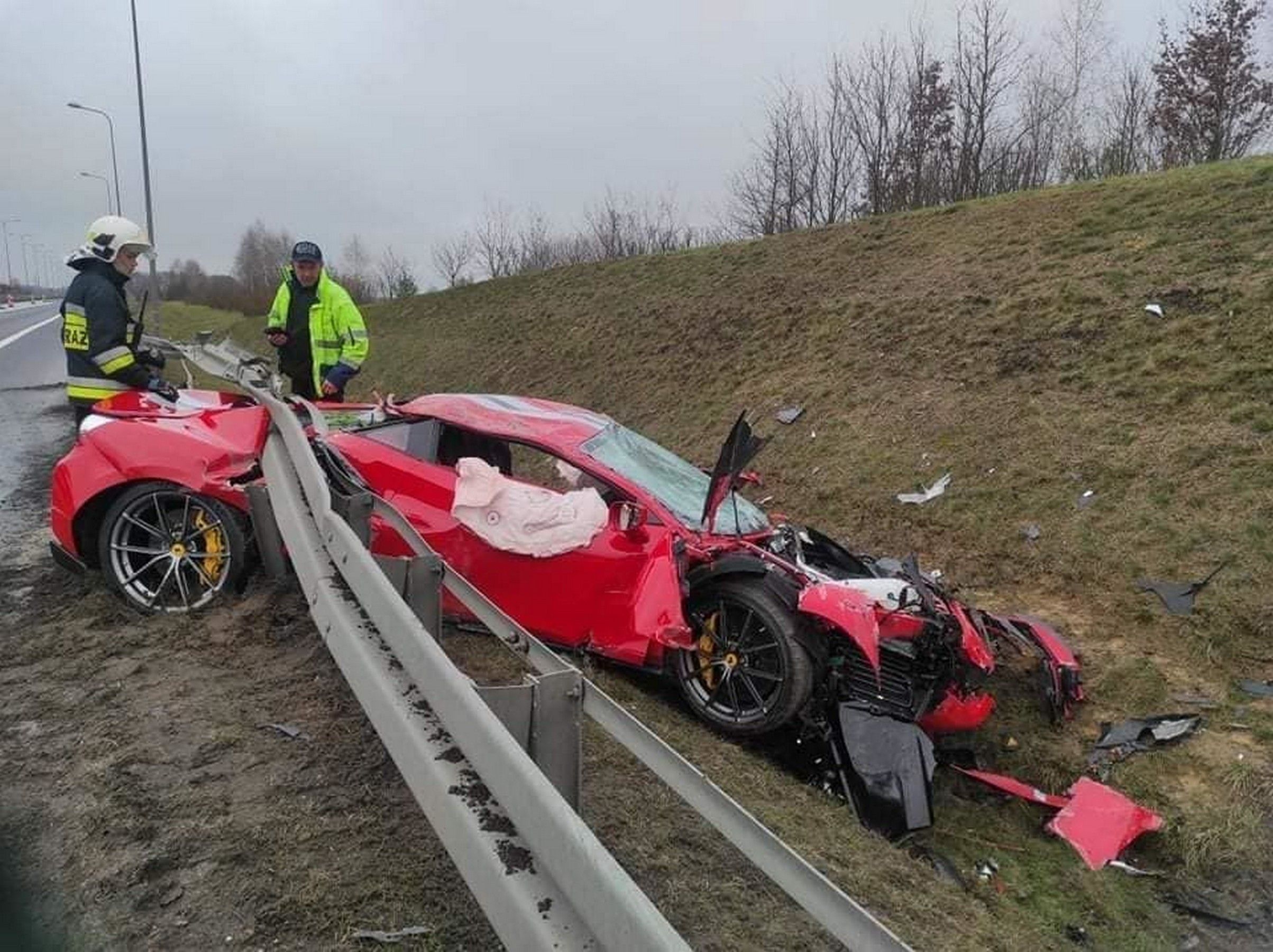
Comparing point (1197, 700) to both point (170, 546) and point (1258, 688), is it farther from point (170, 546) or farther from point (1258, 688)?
point (170, 546)

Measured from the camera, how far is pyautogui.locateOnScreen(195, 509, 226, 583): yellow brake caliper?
4.40 m

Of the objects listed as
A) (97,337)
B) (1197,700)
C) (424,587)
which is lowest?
(1197,700)

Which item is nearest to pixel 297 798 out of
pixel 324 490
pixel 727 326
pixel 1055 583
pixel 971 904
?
pixel 324 490

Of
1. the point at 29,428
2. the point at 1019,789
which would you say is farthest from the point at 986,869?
the point at 29,428

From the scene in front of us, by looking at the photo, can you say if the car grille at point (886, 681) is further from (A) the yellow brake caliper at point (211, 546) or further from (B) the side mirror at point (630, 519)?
(A) the yellow brake caliper at point (211, 546)

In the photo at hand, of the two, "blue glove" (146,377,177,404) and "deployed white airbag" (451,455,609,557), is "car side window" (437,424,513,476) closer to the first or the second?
"deployed white airbag" (451,455,609,557)

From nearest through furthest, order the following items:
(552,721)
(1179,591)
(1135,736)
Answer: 1. (552,721)
2. (1135,736)
3. (1179,591)

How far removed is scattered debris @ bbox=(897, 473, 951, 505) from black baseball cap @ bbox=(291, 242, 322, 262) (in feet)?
16.3

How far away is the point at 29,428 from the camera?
34.6 feet

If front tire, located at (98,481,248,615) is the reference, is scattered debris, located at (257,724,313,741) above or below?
below

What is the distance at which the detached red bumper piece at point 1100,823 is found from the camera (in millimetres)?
3906

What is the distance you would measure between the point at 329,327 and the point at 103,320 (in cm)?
181

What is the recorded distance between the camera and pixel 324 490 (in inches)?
135

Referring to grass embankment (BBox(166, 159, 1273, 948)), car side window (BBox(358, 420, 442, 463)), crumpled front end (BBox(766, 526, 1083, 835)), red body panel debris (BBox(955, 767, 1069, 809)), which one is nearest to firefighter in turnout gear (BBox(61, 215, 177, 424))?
car side window (BBox(358, 420, 442, 463))
